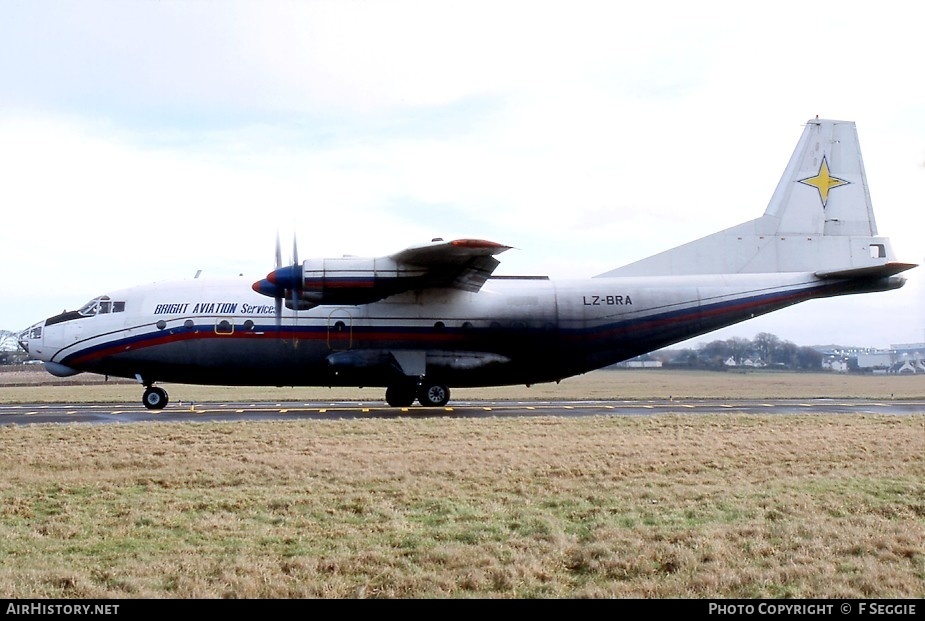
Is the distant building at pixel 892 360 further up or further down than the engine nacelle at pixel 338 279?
further down

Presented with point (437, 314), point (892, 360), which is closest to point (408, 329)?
point (437, 314)

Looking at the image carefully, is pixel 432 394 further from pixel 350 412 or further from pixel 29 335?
pixel 29 335

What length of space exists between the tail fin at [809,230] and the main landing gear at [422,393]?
7225mm

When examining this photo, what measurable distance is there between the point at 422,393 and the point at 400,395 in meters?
0.77

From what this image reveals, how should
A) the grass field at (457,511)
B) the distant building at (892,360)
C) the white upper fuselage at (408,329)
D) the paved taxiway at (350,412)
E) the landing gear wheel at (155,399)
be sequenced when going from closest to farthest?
the grass field at (457,511)
the paved taxiway at (350,412)
the white upper fuselage at (408,329)
the landing gear wheel at (155,399)
the distant building at (892,360)

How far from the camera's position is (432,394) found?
1004 inches

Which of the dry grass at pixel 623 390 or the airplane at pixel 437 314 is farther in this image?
the dry grass at pixel 623 390

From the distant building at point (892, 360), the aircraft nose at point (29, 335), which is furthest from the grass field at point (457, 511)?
the distant building at point (892, 360)

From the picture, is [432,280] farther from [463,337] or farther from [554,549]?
[554,549]

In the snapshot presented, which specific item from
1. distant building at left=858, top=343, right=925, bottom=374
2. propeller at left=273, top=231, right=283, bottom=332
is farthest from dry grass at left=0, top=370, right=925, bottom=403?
propeller at left=273, top=231, right=283, bottom=332

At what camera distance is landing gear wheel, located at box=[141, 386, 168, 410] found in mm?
24703

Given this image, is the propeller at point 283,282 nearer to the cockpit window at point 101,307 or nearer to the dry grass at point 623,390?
the cockpit window at point 101,307

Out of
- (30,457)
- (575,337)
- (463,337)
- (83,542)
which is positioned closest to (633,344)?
(575,337)

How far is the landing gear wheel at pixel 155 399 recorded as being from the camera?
2470 centimetres
